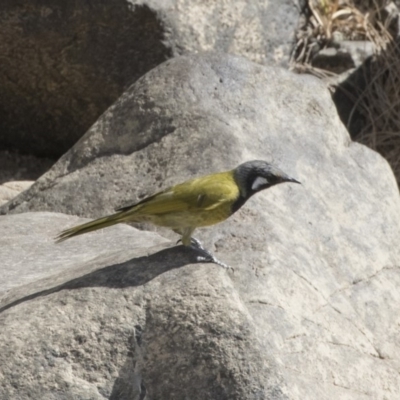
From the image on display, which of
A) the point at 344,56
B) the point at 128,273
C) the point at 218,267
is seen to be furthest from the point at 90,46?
the point at 218,267

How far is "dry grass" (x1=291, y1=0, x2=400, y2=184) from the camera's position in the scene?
9.48 metres

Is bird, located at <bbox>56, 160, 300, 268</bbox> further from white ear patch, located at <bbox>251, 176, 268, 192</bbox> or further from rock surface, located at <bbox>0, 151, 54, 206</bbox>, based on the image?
rock surface, located at <bbox>0, 151, 54, 206</bbox>

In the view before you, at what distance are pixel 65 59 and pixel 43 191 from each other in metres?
1.70

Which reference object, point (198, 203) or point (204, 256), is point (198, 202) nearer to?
point (198, 203)

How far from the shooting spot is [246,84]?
6.50 meters

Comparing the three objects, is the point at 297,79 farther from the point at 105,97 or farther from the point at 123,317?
the point at 123,317

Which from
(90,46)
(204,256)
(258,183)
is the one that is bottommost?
(90,46)

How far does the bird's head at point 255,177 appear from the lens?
4.89 meters

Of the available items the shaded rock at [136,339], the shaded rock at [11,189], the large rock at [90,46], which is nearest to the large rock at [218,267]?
the shaded rock at [136,339]

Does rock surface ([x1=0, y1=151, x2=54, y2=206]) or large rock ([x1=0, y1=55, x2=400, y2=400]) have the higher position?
large rock ([x1=0, y1=55, x2=400, y2=400])

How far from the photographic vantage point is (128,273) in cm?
455

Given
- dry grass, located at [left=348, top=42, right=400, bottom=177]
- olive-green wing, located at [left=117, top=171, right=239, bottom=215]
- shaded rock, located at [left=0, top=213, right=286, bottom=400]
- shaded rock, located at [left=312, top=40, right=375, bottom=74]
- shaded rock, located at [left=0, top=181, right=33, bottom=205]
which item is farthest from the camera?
shaded rock, located at [left=312, top=40, right=375, bottom=74]

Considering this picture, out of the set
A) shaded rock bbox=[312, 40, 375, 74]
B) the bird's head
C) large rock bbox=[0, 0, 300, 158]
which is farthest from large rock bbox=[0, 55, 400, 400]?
shaded rock bbox=[312, 40, 375, 74]

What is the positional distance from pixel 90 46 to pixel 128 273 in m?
3.55
